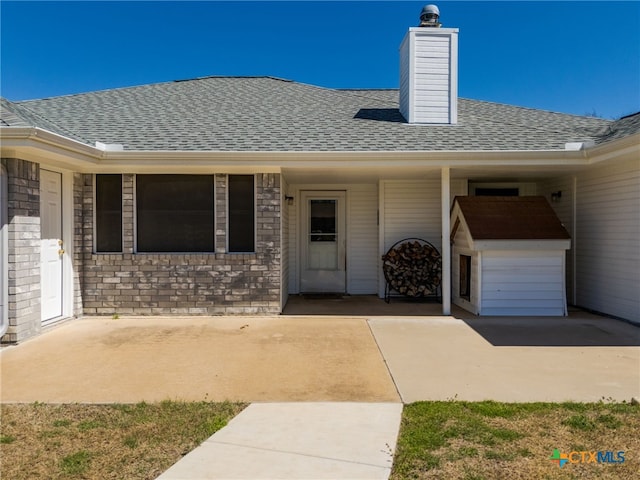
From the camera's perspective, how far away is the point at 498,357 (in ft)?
16.8

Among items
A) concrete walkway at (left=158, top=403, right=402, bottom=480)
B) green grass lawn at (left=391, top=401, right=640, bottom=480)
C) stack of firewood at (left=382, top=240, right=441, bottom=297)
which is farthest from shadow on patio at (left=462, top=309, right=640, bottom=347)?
concrete walkway at (left=158, top=403, right=402, bottom=480)

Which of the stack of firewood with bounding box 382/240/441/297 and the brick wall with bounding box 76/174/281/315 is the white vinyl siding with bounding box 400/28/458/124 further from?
the brick wall with bounding box 76/174/281/315

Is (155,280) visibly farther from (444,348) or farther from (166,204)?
(444,348)

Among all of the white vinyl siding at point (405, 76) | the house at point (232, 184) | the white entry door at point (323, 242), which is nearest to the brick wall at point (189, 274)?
the house at point (232, 184)

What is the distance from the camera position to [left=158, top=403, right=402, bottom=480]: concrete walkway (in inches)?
104

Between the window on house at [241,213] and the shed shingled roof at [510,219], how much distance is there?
3.75 metres

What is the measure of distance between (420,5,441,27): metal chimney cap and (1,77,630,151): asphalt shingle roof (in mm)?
1835

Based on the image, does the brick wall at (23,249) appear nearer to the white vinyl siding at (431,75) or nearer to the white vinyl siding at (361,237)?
the white vinyl siding at (361,237)

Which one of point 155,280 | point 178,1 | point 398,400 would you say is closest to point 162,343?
point 155,280

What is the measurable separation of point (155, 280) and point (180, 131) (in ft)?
8.91

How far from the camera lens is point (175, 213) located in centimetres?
761

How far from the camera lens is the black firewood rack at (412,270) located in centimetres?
930
